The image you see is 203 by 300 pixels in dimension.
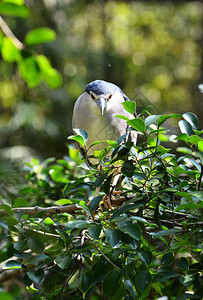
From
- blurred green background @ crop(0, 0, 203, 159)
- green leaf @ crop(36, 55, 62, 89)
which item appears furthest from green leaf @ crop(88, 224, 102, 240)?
blurred green background @ crop(0, 0, 203, 159)

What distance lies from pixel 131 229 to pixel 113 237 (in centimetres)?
4

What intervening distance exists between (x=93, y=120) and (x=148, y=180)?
2.33 ft

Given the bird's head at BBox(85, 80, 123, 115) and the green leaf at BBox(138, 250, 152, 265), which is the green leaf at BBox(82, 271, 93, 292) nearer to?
the green leaf at BBox(138, 250, 152, 265)

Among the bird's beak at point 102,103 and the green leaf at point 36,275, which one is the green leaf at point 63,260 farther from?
the bird's beak at point 102,103

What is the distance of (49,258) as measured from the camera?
31.1 inches

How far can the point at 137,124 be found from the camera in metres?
0.78

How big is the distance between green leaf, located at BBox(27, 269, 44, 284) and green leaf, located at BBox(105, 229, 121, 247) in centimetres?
16

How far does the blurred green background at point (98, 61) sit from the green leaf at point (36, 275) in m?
3.41

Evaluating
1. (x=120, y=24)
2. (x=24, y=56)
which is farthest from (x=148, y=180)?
(x=120, y=24)

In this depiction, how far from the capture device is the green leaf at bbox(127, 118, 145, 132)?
2.55ft

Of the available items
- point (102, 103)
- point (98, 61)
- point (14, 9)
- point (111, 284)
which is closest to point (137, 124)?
point (111, 284)

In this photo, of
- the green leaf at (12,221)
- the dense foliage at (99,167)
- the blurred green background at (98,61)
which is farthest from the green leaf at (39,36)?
the blurred green background at (98,61)

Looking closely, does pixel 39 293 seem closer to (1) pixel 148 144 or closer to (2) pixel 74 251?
(2) pixel 74 251

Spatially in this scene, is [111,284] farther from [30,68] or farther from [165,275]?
[30,68]
